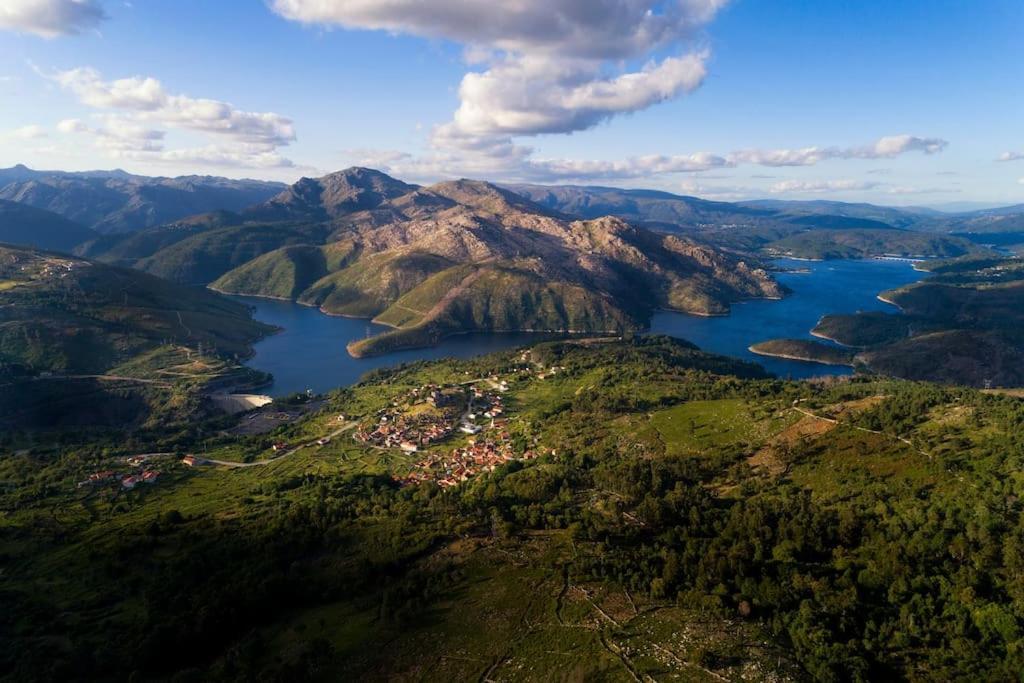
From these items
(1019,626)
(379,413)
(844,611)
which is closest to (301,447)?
(379,413)

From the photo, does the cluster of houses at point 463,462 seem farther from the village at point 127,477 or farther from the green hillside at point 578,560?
the village at point 127,477

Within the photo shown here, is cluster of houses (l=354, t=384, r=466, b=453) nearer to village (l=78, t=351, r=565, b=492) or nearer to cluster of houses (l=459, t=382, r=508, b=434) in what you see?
village (l=78, t=351, r=565, b=492)

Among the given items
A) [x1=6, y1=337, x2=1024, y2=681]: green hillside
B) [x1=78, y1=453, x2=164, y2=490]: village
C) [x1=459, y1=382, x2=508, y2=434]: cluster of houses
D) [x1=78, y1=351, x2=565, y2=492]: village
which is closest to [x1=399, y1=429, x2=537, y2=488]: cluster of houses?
[x1=78, y1=351, x2=565, y2=492]: village

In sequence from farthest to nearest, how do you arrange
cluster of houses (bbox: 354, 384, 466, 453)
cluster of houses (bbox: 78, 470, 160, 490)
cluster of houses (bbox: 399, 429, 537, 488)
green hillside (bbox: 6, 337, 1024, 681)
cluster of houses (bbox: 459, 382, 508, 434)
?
cluster of houses (bbox: 459, 382, 508, 434), cluster of houses (bbox: 354, 384, 466, 453), cluster of houses (bbox: 78, 470, 160, 490), cluster of houses (bbox: 399, 429, 537, 488), green hillside (bbox: 6, 337, 1024, 681)

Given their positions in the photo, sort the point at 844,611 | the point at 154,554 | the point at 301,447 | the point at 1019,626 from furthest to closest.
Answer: the point at 301,447
the point at 154,554
the point at 844,611
the point at 1019,626

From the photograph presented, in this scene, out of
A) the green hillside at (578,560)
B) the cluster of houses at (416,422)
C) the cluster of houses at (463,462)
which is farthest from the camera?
the cluster of houses at (416,422)

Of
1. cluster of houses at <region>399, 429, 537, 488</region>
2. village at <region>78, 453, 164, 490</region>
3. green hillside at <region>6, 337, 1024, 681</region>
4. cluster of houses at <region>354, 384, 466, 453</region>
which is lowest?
cluster of houses at <region>354, 384, 466, 453</region>

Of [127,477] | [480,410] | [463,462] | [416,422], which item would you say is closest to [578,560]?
[463,462]

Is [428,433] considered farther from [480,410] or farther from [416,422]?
[480,410]

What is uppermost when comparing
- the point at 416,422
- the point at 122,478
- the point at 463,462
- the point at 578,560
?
the point at 578,560

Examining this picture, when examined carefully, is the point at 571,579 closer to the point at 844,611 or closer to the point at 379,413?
the point at 844,611

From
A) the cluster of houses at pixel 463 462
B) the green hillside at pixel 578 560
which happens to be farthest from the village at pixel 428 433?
the green hillside at pixel 578 560
